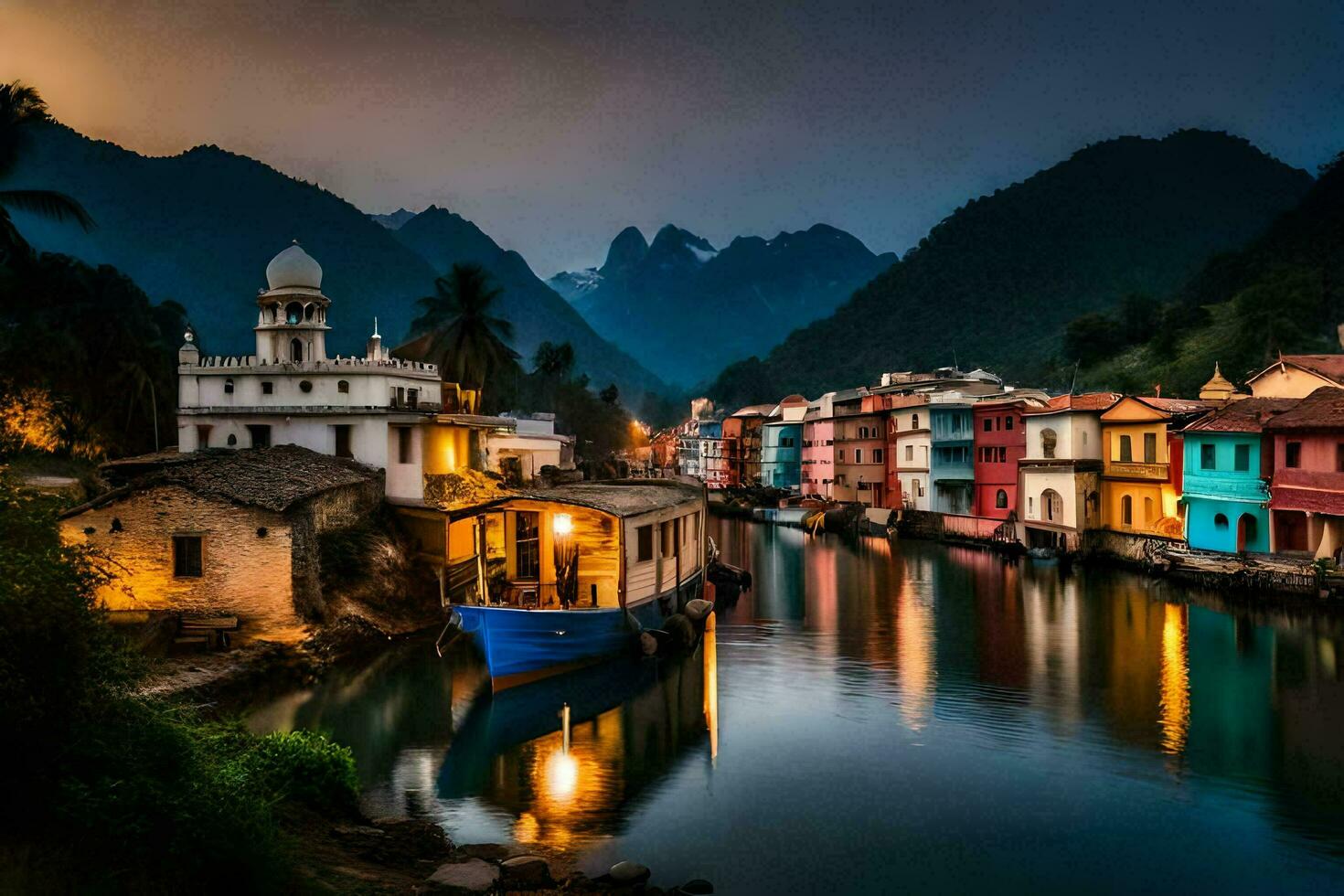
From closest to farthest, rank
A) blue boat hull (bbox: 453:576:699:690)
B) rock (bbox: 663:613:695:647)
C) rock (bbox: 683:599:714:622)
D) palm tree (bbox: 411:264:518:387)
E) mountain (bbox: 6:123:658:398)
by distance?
blue boat hull (bbox: 453:576:699:690) < rock (bbox: 663:613:695:647) < rock (bbox: 683:599:714:622) < palm tree (bbox: 411:264:518:387) < mountain (bbox: 6:123:658:398)

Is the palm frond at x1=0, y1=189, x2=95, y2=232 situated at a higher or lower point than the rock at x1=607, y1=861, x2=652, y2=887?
higher

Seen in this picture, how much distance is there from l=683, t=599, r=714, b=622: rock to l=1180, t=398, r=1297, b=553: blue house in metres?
21.2

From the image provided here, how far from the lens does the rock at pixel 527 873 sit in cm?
1200

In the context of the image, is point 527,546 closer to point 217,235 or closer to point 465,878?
point 465,878

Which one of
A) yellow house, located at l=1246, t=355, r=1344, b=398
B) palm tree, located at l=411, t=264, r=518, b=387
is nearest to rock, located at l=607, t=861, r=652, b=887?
yellow house, located at l=1246, t=355, r=1344, b=398

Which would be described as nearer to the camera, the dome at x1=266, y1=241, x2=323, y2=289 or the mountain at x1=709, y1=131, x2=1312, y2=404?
the dome at x1=266, y1=241, x2=323, y2=289

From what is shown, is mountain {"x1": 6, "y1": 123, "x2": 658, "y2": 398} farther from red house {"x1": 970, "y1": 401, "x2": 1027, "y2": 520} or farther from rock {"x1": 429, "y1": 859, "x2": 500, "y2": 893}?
rock {"x1": 429, "y1": 859, "x2": 500, "y2": 893}

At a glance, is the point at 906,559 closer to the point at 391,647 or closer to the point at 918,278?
the point at 391,647

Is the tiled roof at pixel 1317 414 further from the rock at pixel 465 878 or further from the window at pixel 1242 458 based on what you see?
the rock at pixel 465 878

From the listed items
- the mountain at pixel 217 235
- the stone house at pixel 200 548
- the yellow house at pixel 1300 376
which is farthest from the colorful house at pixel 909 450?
the mountain at pixel 217 235

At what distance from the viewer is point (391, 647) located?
2628cm

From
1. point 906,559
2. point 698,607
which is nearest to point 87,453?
point 698,607

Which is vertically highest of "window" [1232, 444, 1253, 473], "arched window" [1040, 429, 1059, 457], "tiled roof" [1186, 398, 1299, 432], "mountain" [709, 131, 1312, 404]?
"mountain" [709, 131, 1312, 404]

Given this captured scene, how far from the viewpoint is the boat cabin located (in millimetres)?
24125
